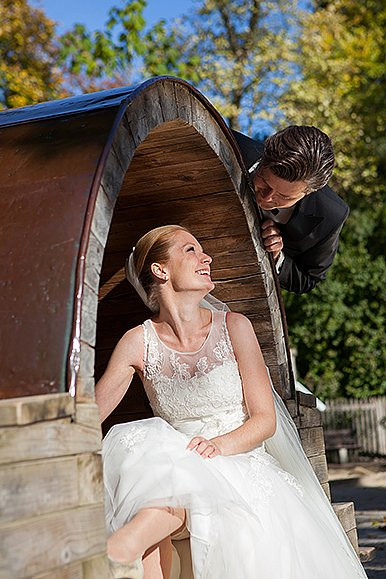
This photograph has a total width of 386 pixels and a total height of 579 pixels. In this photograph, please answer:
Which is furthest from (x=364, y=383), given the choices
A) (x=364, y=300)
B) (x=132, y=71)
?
(x=132, y=71)

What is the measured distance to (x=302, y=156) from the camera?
13.1ft

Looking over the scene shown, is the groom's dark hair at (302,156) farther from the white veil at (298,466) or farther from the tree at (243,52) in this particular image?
the tree at (243,52)

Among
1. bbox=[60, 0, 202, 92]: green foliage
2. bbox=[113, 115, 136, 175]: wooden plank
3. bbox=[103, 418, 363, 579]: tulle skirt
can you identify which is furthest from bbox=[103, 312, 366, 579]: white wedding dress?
bbox=[60, 0, 202, 92]: green foliage

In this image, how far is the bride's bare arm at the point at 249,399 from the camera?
3549mm

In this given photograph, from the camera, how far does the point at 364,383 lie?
1786 cm

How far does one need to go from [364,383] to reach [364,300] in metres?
1.67

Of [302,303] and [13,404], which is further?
[302,303]

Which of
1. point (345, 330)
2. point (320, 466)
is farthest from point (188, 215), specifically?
point (345, 330)

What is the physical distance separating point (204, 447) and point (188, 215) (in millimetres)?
1426

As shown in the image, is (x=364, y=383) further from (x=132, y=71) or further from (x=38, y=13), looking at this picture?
(x=38, y=13)

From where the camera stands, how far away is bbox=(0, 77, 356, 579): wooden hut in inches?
87.4

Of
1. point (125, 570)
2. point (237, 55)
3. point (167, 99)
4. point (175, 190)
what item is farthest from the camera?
point (237, 55)

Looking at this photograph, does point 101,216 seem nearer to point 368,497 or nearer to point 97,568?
point 97,568

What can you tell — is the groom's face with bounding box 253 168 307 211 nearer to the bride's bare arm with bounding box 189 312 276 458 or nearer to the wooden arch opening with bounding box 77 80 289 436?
the wooden arch opening with bounding box 77 80 289 436
